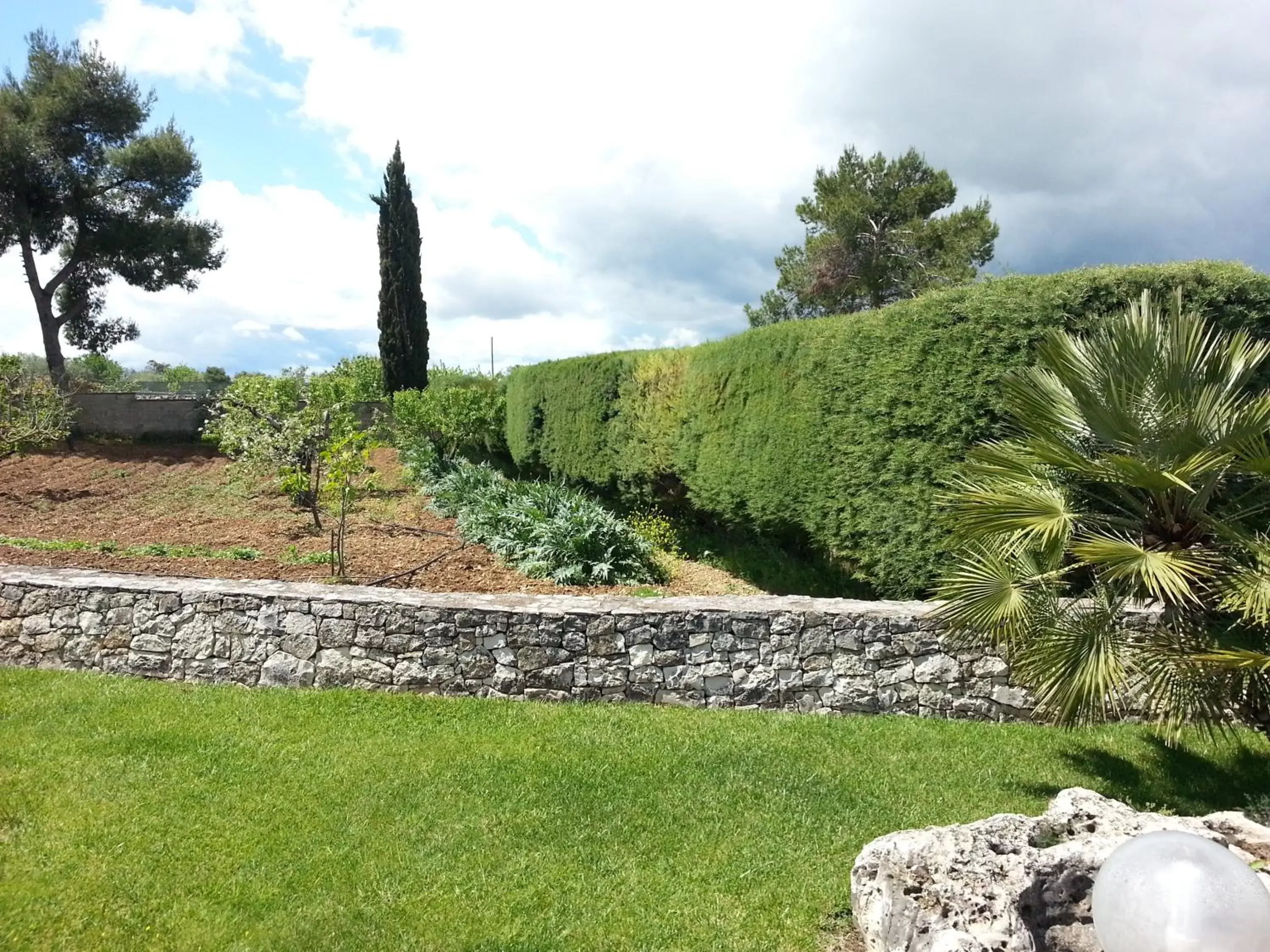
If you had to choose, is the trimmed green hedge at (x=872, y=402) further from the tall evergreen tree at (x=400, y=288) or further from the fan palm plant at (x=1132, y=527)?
the tall evergreen tree at (x=400, y=288)

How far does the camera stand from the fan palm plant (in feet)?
13.1

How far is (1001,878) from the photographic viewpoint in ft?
9.70

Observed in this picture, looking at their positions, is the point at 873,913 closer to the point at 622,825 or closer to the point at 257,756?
the point at 622,825

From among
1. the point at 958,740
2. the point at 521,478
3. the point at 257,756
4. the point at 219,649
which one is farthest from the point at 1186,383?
the point at 521,478

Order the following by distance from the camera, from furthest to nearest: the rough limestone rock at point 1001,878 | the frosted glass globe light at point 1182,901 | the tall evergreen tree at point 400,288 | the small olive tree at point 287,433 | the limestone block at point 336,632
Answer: the tall evergreen tree at point 400,288 → the small olive tree at point 287,433 → the limestone block at point 336,632 → the rough limestone rock at point 1001,878 → the frosted glass globe light at point 1182,901

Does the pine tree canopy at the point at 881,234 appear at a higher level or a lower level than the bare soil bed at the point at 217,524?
higher

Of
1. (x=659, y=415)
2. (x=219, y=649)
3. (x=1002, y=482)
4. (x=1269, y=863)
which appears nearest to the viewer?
(x=1269, y=863)

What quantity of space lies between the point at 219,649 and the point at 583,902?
417 centimetres

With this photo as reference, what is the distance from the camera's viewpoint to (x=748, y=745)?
521cm

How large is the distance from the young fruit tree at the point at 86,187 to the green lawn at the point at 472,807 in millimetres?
20403

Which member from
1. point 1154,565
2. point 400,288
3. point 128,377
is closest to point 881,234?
point 400,288

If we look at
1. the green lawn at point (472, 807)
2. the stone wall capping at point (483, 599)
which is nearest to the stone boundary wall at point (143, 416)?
the stone wall capping at point (483, 599)

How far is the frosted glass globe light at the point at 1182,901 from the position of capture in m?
2.30

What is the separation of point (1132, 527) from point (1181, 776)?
1697 mm
